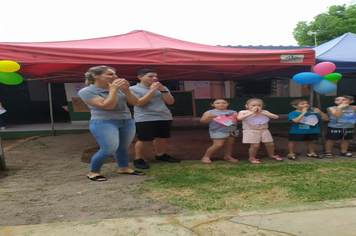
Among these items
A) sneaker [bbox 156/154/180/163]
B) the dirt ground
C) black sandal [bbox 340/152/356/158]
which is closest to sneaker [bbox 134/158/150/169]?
the dirt ground

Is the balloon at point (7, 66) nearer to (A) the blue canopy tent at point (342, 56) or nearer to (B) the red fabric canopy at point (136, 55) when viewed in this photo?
(B) the red fabric canopy at point (136, 55)

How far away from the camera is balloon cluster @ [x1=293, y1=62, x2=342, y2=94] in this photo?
4.01 meters

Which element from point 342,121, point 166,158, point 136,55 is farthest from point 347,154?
point 136,55

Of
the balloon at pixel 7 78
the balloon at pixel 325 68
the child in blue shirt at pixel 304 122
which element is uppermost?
the balloon at pixel 7 78

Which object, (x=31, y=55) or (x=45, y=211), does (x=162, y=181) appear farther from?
(x=31, y=55)

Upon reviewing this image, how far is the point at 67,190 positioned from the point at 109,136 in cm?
75

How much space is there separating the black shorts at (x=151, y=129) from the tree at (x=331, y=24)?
24962 millimetres

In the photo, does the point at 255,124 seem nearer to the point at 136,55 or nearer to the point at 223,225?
the point at 136,55

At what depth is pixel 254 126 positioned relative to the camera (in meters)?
3.90

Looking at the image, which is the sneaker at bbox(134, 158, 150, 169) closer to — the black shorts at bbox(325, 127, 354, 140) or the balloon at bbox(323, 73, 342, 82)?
the black shorts at bbox(325, 127, 354, 140)

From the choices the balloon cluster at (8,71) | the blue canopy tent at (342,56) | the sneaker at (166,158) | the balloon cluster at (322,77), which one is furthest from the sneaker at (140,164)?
the blue canopy tent at (342,56)

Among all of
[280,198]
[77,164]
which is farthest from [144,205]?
[77,164]

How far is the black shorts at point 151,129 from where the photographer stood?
3645 mm

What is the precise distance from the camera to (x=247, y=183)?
298cm
